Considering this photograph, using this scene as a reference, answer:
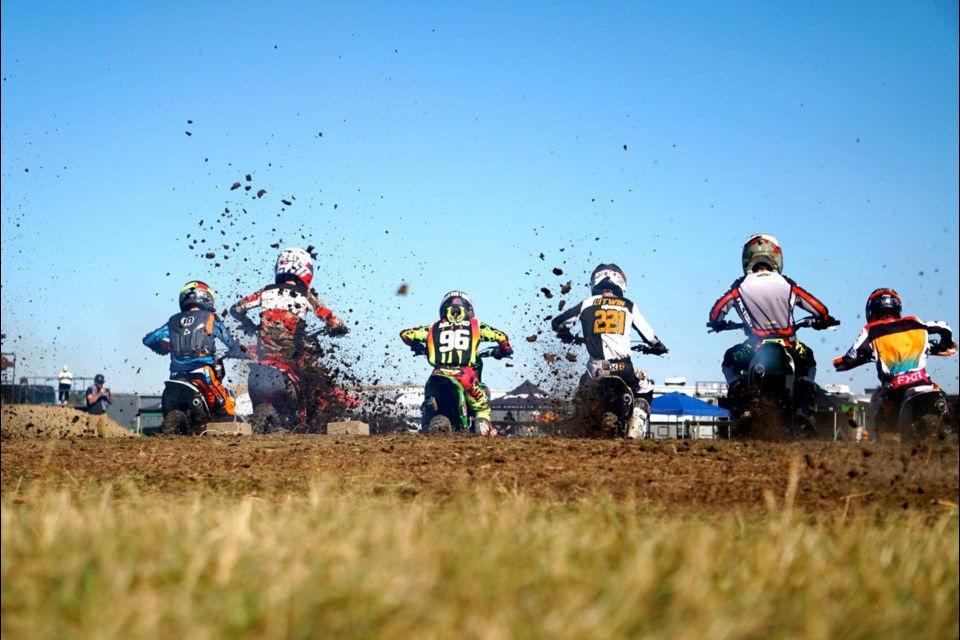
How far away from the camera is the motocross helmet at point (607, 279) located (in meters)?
16.1

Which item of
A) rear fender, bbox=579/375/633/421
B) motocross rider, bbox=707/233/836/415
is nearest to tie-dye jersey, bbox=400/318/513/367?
rear fender, bbox=579/375/633/421

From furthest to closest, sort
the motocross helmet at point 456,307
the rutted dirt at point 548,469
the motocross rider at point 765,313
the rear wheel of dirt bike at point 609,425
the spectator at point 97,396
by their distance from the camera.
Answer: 1. the spectator at point 97,396
2. the motocross helmet at point 456,307
3. the rear wheel of dirt bike at point 609,425
4. the motocross rider at point 765,313
5. the rutted dirt at point 548,469

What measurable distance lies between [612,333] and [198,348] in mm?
5164

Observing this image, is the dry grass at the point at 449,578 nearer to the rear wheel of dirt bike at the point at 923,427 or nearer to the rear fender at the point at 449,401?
the rear wheel of dirt bike at the point at 923,427

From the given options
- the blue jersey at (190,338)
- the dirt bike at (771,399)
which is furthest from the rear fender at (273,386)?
the dirt bike at (771,399)

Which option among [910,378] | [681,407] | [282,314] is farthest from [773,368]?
[681,407]

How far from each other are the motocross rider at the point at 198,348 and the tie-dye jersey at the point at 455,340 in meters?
2.66

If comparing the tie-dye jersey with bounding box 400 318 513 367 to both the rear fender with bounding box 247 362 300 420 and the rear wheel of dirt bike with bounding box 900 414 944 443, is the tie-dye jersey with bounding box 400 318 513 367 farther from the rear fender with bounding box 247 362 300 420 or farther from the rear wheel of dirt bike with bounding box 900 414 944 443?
the rear wheel of dirt bike with bounding box 900 414 944 443

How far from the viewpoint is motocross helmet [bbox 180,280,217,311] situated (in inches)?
641

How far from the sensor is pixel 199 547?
3.74 meters

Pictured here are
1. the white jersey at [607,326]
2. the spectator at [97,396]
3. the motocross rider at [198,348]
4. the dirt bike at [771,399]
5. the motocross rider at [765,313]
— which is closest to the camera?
the dirt bike at [771,399]

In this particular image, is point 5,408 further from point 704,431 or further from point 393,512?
point 704,431

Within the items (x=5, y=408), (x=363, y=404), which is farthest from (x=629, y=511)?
(x=5, y=408)

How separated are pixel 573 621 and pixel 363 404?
48.0ft
